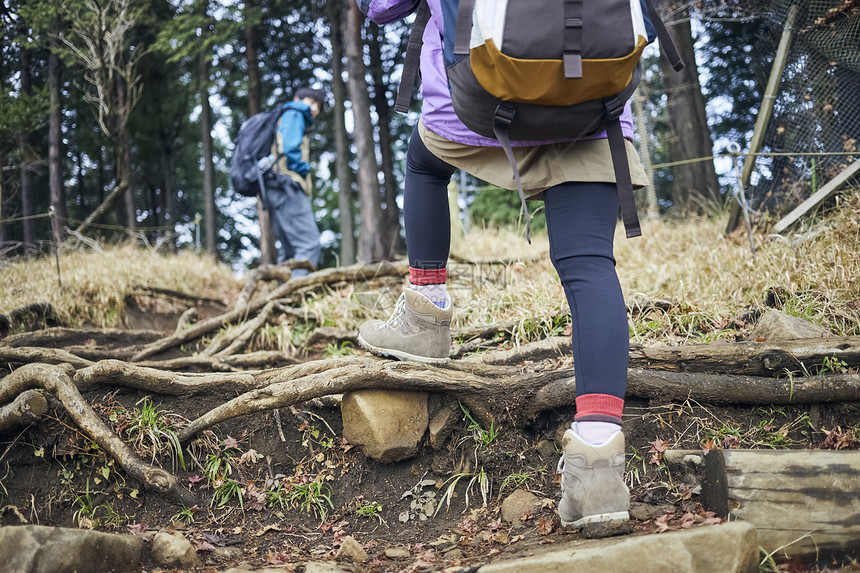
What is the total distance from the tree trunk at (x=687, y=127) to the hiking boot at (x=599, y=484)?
675 cm

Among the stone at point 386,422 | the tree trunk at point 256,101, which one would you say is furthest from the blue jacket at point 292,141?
the tree trunk at point 256,101

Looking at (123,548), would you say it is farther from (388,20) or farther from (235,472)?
(388,20)

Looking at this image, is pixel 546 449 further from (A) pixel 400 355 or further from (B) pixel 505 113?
(B) pixel 505 113

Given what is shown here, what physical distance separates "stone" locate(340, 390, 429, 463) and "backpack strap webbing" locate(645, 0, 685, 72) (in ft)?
5.20

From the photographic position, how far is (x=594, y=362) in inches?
67.4

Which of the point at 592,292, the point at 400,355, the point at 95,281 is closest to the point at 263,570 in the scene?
the point at 400,355

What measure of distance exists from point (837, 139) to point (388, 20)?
4076mm

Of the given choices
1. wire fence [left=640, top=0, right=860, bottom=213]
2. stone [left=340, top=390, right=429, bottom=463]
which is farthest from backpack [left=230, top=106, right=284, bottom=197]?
stone [left=340, top=390, right=429, bottom=463]

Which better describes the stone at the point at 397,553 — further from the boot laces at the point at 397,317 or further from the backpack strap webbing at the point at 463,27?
the backpack strap webbing at the point at 463,27

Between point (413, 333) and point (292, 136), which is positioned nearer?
point (413, 333)

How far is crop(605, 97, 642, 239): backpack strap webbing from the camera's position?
1.71 m

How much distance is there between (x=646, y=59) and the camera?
33.8ft

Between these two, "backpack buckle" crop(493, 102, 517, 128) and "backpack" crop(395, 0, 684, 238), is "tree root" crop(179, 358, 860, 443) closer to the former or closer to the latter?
"backpack" crop(395, 0, 684, 238)

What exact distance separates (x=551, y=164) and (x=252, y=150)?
5558 mm
